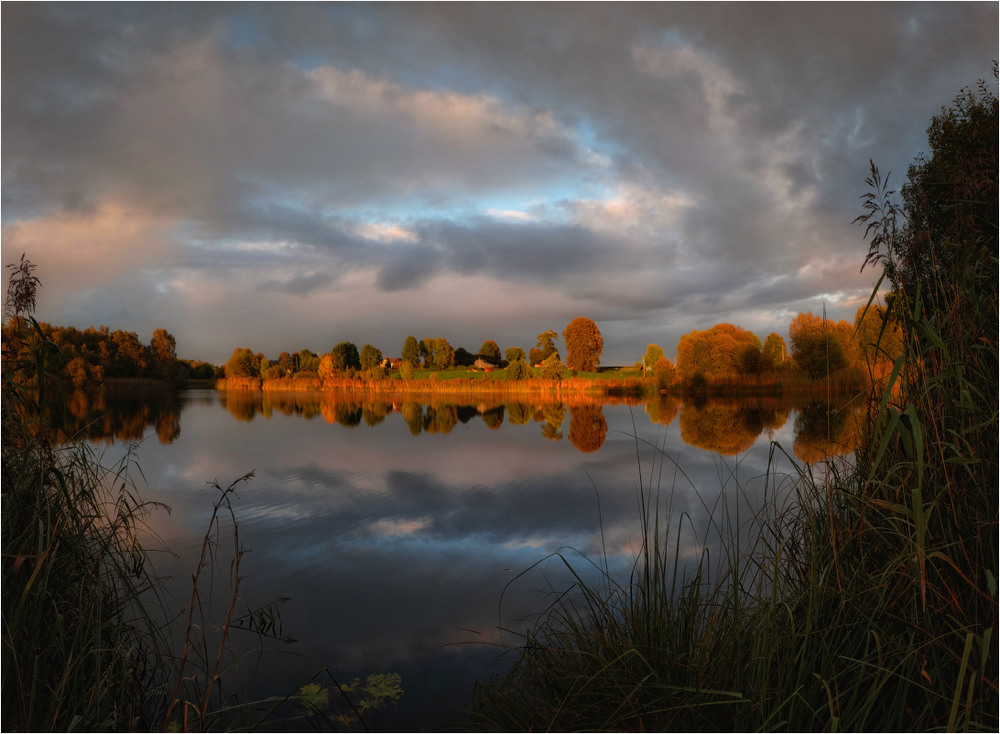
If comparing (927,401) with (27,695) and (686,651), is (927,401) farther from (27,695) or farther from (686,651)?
(27,695)

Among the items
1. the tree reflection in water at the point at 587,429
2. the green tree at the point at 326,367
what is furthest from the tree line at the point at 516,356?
the tree reflection in water at the point at 587,429

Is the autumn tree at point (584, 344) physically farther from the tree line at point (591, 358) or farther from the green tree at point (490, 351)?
the green tree at point (490, 351)

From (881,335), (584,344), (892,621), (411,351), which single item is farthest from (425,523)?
(411,351)

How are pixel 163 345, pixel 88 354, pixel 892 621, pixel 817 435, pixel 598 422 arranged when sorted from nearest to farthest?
pixel 892 621 → pixel 817 435 → pixel 88 354 → pixel 598 422 → pixel 163 345

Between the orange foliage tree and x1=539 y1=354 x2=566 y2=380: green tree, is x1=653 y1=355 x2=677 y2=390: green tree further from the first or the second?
x1=539 y1=354 x2=566 y2=380: green tree

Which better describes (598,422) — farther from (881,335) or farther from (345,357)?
(345,357)

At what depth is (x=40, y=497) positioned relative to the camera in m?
2.89

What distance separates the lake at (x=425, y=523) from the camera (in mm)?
4113

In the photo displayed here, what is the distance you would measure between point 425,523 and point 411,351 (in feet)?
199

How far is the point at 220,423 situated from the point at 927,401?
85.2 feet

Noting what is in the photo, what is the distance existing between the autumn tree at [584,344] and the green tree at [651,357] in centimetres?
540

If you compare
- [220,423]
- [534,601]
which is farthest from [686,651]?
[220,423]

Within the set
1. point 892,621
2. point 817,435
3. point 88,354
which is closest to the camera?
point 892,621

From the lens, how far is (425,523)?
27.3 feet
